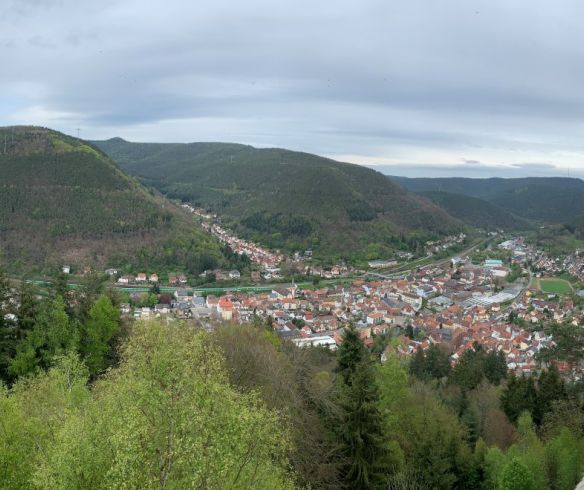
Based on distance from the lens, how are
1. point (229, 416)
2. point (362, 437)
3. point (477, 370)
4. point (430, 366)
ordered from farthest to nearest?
point (430, 366) < point (477, 370) < point (362, 437) < point (229, 416)

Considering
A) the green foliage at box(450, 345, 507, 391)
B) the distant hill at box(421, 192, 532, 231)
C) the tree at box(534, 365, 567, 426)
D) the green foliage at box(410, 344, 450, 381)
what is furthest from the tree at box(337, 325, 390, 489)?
the distant hill at box(421, 192, 532, 231)

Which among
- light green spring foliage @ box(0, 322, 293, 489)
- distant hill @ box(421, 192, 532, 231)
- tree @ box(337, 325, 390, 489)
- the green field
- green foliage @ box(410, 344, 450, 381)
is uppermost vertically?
distant hill @ box(421, 192, 532, 231)

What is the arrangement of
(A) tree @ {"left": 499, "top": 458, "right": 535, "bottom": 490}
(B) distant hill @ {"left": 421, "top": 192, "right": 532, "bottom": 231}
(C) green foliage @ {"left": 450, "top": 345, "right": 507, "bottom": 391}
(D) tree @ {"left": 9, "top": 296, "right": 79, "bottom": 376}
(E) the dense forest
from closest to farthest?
(E) the dense forest, (A) tree @ {"left": 499, "top": 458, "right": 535, "bottom": 490}, (D) tree @ {"left": 9, "top": 296, "right": 79, "bottom": 376}, (C) green foliage @ {"left": 450, "top": 345, "right": 507, "bottom": 391}, (B) distant hill @ {"left": 421, "top": 192, "right": 532, "bottom": 231}

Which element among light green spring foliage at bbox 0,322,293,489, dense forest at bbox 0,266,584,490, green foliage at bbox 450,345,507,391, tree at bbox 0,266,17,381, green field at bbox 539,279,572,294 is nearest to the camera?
light green spring foliage at bbox 0,322,293,489

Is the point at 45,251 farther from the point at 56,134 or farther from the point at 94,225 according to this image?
the point at 56,134

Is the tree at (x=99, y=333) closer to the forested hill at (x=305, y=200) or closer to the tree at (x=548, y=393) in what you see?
the tree at (x=548, y=393)

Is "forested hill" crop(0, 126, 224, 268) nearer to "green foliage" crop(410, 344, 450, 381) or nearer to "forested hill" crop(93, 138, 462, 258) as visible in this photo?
"forested hill" crop(93, 138, 462, 258)

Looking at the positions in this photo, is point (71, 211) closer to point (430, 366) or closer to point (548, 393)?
point (430, 366)

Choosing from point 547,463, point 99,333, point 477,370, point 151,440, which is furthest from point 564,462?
point 99,333
